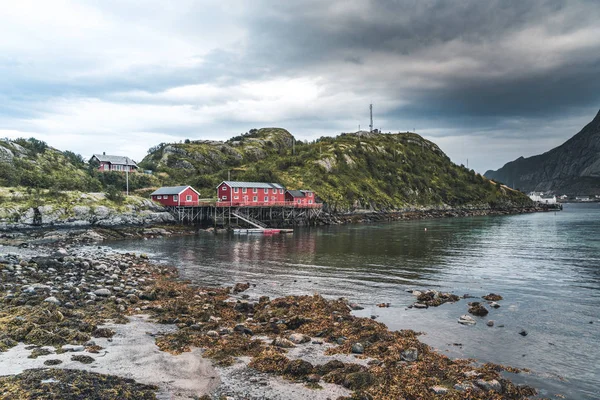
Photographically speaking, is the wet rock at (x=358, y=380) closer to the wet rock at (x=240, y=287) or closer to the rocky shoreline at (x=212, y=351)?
the rocky shoreline at (x=212, y=351)

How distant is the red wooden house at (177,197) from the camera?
76.1 metres

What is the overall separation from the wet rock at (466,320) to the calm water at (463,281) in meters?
0.47

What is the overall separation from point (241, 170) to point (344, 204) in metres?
34.7

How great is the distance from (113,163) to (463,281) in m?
98.0

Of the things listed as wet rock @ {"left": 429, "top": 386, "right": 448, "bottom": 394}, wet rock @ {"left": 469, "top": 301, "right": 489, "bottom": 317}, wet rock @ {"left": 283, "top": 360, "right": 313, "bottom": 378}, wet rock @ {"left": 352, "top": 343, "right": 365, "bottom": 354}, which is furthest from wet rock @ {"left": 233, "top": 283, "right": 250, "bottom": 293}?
wet rock @ {"left": 429, "top": 386, "right": 448, "bottom": 394}

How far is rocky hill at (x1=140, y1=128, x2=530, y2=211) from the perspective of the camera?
116 metres

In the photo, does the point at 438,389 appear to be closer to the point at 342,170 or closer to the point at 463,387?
the point at 463,387

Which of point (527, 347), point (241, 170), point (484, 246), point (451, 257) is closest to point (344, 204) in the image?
point (241, 170)

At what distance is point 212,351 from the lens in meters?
14.0

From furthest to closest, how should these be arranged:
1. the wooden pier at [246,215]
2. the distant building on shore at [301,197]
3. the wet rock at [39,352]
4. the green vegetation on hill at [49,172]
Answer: the distant building on shore at [301,197] → the wooden pier at [246,215] → the green vegetation on hill at [49,172] → the wet rock at [39,352]

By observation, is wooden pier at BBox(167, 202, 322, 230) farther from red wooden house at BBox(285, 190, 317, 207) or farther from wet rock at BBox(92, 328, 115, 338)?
wet rock at BBox(92, 328, 115, 338)

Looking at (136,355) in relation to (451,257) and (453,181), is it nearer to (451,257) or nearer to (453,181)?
(451,257)

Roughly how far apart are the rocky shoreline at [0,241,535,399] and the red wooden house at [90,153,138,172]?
286 feet

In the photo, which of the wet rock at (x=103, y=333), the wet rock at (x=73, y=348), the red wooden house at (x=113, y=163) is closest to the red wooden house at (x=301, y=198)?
the red wooden house at (x=113, y=163)
